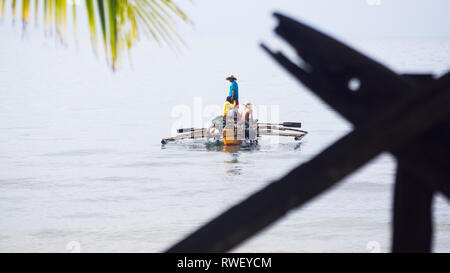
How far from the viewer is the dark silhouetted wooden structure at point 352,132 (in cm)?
297

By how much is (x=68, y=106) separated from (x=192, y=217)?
5745cm

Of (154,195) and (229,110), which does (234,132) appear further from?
(154,195)

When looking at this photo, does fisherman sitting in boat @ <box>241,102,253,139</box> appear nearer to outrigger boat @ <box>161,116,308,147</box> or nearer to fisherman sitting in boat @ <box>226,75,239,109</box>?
outrigger boat @ <box>161,116,308,147</box>

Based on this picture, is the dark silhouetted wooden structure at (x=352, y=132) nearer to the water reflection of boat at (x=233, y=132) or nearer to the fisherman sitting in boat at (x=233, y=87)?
the fisherman sitting in boat at (x=233, y=87)

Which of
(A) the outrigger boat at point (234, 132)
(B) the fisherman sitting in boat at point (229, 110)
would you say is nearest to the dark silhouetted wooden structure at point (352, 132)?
(B) the fisherman sitting in boat at point (229, 110)

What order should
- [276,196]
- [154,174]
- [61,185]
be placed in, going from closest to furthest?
[276,196]
[61,185]
[154,174]

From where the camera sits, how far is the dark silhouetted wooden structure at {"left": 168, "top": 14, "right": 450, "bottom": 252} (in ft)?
9.76

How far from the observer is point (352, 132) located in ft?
9.93

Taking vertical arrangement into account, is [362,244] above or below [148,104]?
below

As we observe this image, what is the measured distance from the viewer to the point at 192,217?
17281 mm
